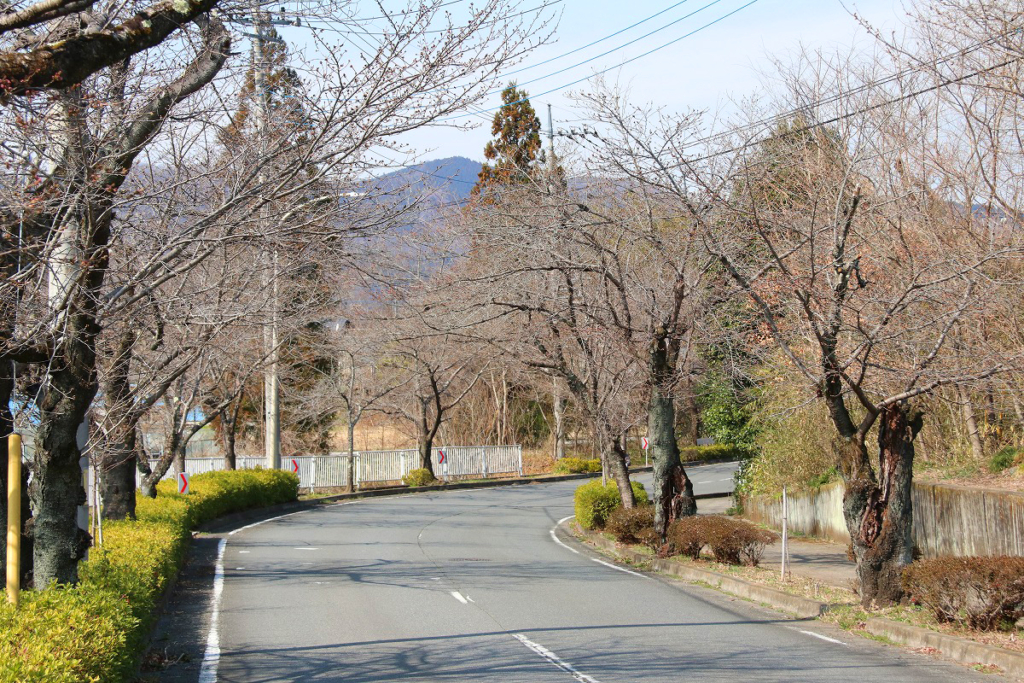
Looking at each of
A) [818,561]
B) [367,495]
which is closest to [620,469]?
[818,561]

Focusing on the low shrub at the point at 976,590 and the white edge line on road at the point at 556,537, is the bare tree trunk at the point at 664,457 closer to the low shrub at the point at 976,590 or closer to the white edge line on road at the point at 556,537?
the white edge line on road at the point at 556,537

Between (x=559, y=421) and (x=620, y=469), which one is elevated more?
(x=559, y=421)

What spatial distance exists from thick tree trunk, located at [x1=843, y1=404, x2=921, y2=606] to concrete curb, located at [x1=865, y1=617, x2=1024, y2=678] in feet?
2.15

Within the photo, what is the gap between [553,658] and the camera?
9125mm

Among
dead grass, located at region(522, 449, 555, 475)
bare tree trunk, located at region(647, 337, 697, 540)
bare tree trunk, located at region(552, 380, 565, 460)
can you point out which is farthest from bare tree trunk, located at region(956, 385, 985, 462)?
dead grass, located at region(522, 449, 555, 475)

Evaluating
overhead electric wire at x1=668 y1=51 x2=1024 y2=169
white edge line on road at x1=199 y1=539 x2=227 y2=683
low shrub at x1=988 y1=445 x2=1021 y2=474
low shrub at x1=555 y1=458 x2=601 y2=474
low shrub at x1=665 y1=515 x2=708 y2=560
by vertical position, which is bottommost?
white edge line on road at x1=199 y1=539 x2=227 y2=683

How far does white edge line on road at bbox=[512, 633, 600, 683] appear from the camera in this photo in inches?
326

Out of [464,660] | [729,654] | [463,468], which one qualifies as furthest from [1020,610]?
[463,468]

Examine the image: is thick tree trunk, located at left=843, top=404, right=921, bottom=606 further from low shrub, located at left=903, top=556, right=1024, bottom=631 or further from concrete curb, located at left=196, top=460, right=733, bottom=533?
concrete curb, located at left=196, top=460, right=733, bottom=533

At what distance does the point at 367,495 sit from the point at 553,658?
2666 centimetres

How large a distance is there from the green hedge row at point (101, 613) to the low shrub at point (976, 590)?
25.7 ft

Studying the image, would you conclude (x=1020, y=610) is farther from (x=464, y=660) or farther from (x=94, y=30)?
(x=94, y=30)

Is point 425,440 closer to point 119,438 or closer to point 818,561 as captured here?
point 818,561

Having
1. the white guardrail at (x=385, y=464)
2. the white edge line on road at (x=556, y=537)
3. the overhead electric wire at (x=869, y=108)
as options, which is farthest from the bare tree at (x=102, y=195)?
the white guardrail at (x=385, y=464)
